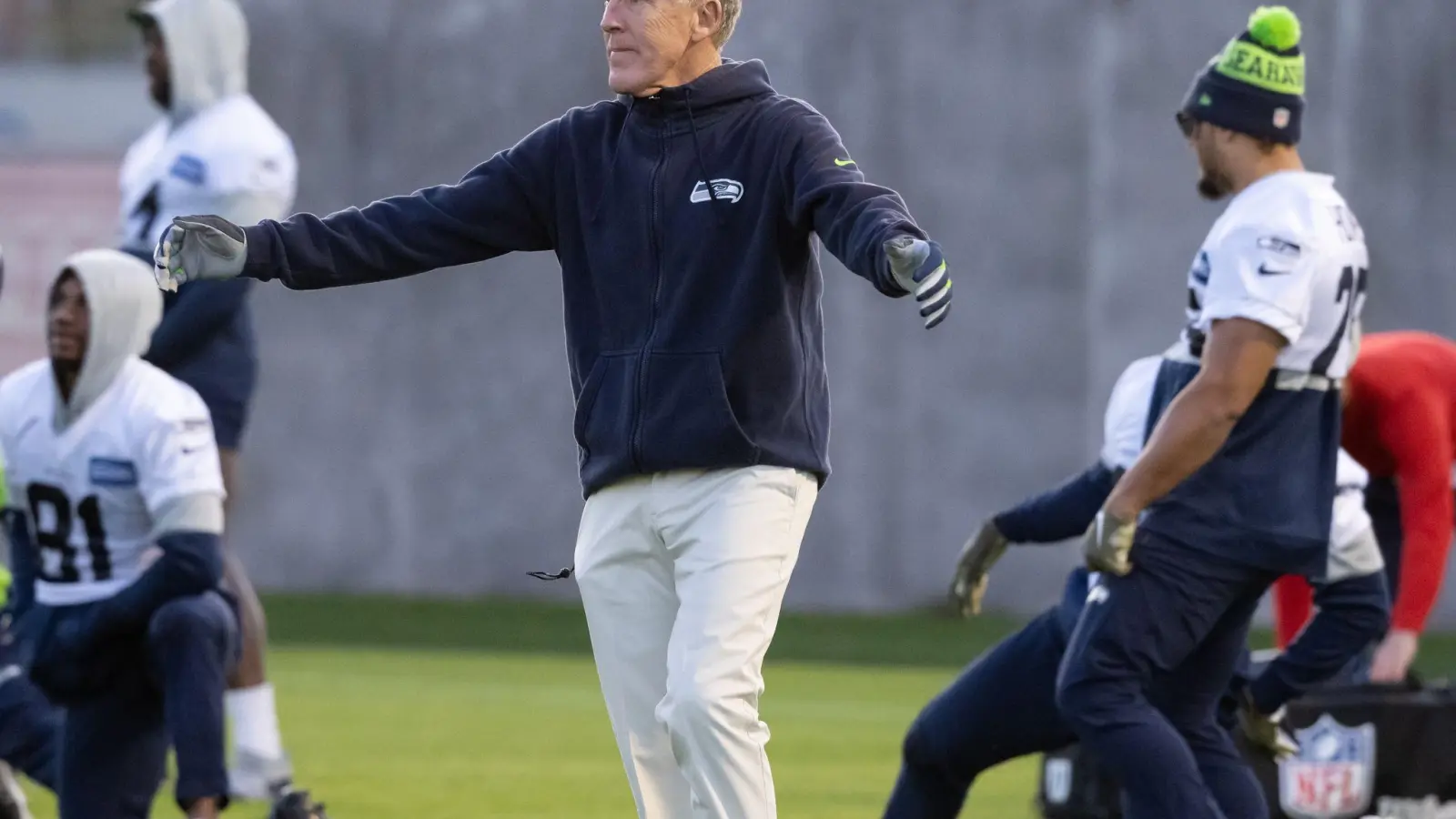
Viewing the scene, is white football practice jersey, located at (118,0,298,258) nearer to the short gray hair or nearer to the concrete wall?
the short gray hair

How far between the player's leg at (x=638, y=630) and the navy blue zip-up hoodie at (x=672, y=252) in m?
0.10

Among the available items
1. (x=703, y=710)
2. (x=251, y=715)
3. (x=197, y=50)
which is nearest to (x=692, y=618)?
(x=703, y=710)

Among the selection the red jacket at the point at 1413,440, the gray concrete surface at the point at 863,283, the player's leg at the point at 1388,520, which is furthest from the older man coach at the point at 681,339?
the gray concrete surface at the point at 863,283

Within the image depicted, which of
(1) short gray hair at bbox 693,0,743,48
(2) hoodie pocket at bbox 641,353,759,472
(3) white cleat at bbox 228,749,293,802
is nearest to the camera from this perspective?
(2) hoodie pocket at bbox 641,353,759,472

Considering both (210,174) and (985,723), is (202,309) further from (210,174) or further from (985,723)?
(985,723)

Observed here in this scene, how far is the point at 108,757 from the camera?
19.0 ft

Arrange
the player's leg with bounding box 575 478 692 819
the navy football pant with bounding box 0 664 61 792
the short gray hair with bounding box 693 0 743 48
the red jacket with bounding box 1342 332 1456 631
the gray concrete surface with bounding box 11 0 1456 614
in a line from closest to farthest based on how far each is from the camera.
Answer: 1. the player's leg with bounding box 575 478 692 819
2. the short gray hair with bounding box 693 0 743 48
3. the navy football pant with bounding box 0 664 61 792
4. the red jacket with bounding box 1342 332 1456 631
5. the gray concrete surface with bounding box 11 0 1456 614

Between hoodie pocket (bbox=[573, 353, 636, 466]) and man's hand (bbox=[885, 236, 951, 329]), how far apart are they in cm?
73

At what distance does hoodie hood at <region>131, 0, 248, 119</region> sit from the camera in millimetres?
7555

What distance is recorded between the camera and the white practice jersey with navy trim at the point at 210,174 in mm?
7312

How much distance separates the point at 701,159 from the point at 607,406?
0.47 metres

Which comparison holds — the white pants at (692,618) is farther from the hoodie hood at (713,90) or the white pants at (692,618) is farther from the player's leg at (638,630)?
the hoodie hood at (713,90)

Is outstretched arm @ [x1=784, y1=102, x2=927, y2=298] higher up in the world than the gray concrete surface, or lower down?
higher up

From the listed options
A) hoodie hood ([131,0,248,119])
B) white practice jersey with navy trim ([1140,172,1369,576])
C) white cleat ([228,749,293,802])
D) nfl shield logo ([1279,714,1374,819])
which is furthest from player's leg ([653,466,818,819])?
hoodie hood ([131,0,248,119])
